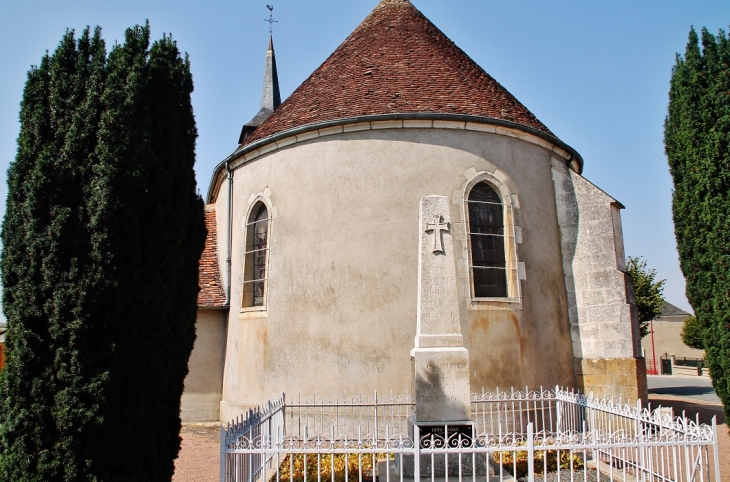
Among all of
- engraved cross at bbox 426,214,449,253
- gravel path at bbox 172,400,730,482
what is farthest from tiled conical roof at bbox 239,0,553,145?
gravel path at bbox 172,400,730,482

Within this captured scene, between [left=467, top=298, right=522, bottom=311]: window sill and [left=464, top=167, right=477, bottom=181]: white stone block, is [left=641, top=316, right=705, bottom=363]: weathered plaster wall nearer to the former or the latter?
[left=467, top=298, right=522, bottom=311]: window sill

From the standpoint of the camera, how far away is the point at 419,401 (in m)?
6.86

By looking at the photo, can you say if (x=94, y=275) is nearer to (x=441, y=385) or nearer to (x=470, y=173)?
(x=441, y=385)

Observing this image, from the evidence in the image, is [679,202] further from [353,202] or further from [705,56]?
[353,202]

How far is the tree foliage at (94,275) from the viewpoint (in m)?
5.31

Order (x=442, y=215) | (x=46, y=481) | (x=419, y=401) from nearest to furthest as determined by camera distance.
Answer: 1. (x=46, y=481)
2. (x=419, y=401)
3. (x=442, y=215)

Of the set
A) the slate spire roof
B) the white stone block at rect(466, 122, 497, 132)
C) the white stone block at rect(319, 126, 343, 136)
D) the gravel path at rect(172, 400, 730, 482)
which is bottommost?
the gravel path at rect(172, 400, 730, 482)

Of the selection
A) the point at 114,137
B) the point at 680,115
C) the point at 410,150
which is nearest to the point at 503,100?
the point at 410,150

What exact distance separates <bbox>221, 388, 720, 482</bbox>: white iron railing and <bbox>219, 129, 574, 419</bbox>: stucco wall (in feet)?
2.27

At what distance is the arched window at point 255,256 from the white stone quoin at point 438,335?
238 inches

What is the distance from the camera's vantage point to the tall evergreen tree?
332 inches

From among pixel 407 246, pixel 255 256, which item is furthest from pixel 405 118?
pixel 255 256

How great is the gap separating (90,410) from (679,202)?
892 centimetres

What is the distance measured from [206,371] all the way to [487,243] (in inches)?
296
